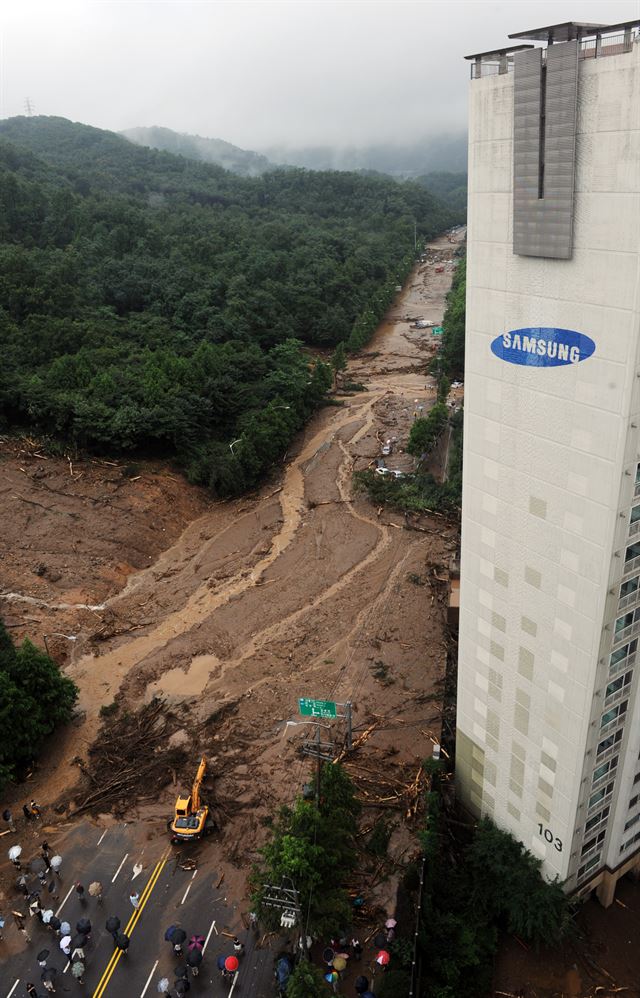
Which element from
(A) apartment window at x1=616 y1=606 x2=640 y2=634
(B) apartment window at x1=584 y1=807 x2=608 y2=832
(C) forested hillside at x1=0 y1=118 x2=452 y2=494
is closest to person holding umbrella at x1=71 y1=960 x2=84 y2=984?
(B) apartment window at x1=584 y1=807 x2=608 y2=832

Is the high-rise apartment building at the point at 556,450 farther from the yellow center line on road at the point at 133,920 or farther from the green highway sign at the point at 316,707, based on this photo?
the yellow center line on road at the point at 133,920

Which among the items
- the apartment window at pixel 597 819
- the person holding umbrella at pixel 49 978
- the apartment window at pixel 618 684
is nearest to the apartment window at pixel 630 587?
the apartment window at pixel 618 684

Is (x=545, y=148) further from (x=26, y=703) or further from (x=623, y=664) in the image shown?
(x=26, y=703)

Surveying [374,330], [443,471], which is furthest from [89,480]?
[374,330]

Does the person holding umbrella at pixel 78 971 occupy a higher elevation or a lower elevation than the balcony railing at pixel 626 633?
lower

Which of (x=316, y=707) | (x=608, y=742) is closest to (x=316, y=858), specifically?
(x=316, y=707)

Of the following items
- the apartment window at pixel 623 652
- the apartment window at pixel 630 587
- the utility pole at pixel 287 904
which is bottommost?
the utility pole at pixel 287 904

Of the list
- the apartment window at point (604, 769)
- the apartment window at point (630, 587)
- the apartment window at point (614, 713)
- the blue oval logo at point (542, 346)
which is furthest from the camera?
the apartment window at point (604, 769)
